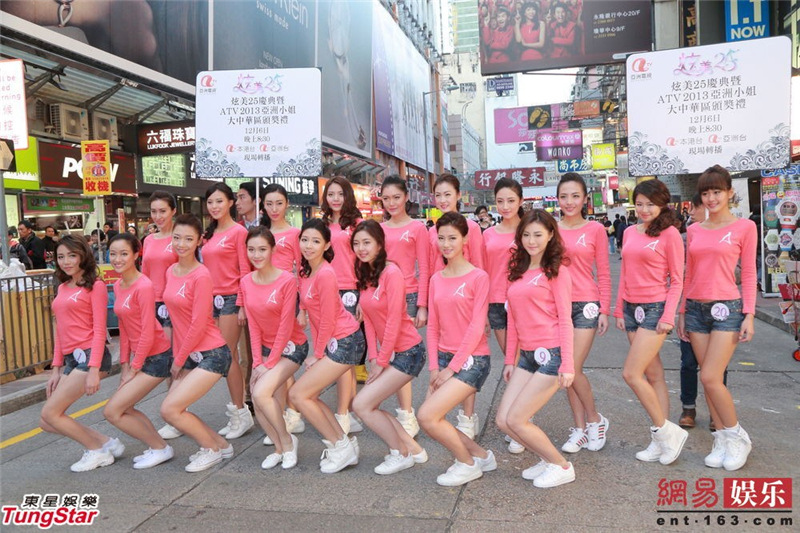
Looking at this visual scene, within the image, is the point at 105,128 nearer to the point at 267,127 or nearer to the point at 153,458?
the point at 267,127

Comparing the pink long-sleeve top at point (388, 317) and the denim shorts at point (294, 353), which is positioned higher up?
the pink long-sleeve top at point (388, 317)

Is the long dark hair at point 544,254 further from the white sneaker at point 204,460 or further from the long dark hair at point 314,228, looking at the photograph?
the white sneaker at point 204,460

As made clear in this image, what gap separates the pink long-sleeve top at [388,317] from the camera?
4.25 m

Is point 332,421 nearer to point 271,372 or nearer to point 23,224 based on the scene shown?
point 271,372

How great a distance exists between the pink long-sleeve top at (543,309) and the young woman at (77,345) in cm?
296

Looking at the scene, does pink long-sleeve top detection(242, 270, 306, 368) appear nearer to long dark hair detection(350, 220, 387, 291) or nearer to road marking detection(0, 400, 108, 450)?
long dark hair detection(350, 220, 387, 291)

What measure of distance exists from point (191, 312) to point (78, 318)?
818 millimetres

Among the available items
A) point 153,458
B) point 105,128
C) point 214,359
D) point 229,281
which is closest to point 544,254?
point 214,359

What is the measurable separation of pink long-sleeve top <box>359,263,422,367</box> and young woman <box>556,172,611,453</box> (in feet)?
3.81

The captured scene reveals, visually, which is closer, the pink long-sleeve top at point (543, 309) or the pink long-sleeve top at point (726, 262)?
the pink long-sleeve top at point (543, 309)

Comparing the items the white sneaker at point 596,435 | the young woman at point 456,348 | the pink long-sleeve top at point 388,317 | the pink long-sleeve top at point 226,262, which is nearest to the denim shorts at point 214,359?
the pink long-sleeve top at point 226,262

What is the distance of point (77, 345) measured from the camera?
15.1 ft

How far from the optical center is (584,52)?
57.3 feet

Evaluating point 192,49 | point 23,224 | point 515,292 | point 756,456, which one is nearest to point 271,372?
point 515,292
